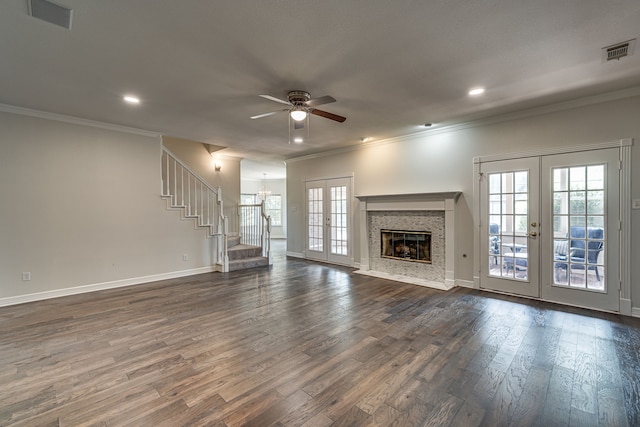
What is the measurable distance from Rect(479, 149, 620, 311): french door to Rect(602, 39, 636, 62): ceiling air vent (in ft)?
5.04

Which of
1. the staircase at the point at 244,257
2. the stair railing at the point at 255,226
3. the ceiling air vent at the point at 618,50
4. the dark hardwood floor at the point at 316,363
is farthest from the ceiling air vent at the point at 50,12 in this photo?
the stair railing at the point at 255,226

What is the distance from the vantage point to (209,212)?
696 cm

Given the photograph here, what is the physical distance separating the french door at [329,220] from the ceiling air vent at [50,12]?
543 cm

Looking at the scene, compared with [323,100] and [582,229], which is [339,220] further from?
[582,229]

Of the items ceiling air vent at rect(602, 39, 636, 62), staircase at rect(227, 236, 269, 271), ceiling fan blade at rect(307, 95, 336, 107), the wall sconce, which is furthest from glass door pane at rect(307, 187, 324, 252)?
ceiling air vent at rect(602, 39, 636, 62)

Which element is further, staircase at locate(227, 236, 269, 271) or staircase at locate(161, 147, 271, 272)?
staircase at locate(227, 236, 269, 271)

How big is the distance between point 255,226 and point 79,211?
377 cm

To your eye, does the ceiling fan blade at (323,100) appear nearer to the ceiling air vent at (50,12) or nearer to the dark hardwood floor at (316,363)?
the ceiling air vent at (50,12)

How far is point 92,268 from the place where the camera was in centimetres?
497

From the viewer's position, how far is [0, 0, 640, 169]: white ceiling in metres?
2.19

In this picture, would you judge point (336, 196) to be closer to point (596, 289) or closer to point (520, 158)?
point (520, 158)

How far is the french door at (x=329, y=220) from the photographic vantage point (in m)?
7.01

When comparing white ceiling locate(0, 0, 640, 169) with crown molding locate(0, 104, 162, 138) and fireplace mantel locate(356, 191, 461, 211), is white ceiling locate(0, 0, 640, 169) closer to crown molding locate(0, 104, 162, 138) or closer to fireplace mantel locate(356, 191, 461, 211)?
crown molding locate(0, 104, 162, 138)

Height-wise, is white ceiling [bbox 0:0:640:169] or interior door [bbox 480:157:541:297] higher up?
white ceiling [bbox 0:0:640:169]
